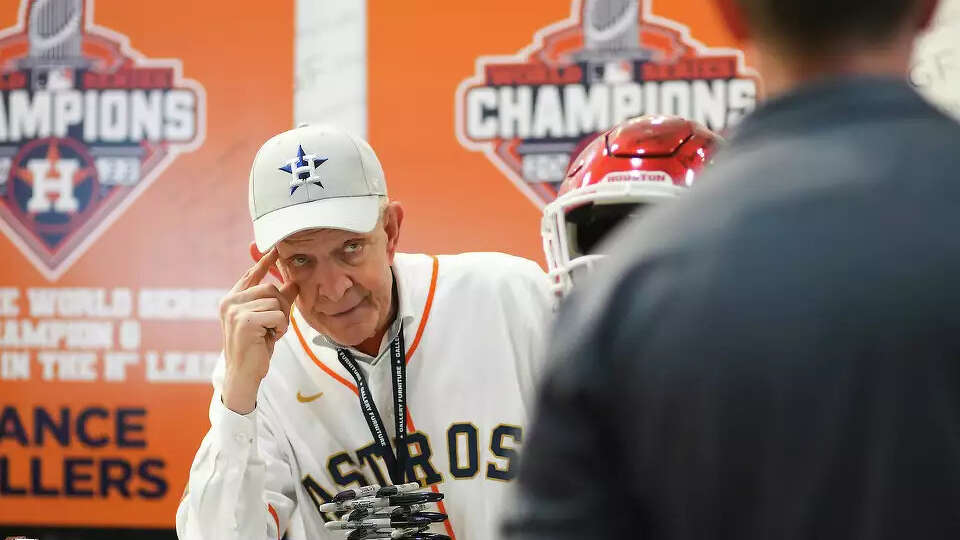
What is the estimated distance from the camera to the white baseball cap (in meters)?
1.77

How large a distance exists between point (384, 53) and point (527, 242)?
754 millimetres

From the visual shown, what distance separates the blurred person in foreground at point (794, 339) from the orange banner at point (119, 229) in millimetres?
3023

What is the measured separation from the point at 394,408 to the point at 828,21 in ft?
4.70

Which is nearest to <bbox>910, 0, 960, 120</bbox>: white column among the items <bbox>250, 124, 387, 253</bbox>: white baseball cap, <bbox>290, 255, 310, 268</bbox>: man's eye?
<bbox>250, 124, 387, 253</bbox>: white baseball cap

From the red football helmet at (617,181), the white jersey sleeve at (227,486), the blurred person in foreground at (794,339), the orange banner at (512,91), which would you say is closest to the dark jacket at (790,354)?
the blurred person in foreground at (794,339)

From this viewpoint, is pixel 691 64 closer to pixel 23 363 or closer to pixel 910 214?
pixel 23 363

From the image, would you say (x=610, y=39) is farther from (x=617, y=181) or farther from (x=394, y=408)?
(x=617, y=181)

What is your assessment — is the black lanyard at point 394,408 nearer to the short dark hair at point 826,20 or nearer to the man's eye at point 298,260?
the man's eye at point 298,260

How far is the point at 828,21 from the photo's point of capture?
0.55 meters

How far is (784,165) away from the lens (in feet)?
1.76

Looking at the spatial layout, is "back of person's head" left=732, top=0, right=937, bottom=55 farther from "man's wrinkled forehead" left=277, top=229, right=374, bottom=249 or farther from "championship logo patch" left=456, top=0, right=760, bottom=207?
"championship logo patch" left=456, top=0, right=760, bottom=207

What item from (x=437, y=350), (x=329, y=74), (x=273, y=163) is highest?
(x=329, y=74)

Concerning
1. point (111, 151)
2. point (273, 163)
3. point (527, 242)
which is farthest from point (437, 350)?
point (111, 151)

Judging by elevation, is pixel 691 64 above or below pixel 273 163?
above
